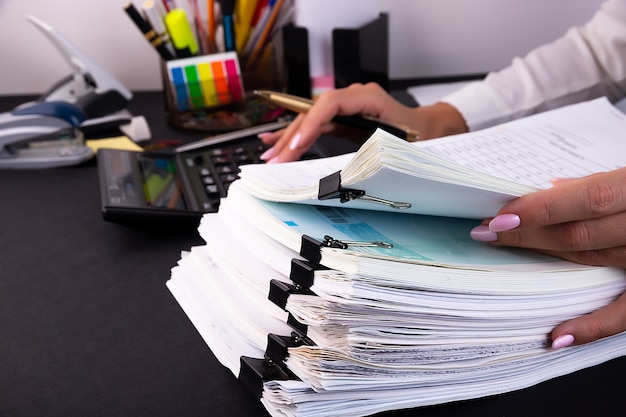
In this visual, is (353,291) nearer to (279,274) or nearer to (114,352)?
(279,274)

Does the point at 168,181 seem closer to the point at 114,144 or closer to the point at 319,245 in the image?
the point at 114,144

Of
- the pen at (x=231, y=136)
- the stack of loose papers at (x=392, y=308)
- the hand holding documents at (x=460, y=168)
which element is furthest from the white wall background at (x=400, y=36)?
the stack of loose papers at (x=392, y=308)

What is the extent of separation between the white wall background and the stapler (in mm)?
144

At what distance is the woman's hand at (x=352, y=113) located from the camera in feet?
2.61

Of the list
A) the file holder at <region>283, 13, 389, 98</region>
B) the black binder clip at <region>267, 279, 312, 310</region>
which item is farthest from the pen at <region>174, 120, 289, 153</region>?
the black binder clip at <region>267, 279, 312, 310</region>

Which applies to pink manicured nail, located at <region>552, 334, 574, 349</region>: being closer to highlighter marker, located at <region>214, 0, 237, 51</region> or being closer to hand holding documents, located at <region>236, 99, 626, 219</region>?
hand holding documents, located at <region>236, 99, 626, 219</region>

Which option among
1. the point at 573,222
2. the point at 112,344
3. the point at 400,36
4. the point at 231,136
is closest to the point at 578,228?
the point at 573,222

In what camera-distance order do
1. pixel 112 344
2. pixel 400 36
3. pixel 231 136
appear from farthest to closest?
pixel 400 36
pixel 231 136
pixel 112 344

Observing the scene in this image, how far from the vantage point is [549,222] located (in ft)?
1.52

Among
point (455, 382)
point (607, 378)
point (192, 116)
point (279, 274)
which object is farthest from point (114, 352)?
point (192, 116)

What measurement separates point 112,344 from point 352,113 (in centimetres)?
44

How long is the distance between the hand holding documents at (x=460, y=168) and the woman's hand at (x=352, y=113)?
197 mm

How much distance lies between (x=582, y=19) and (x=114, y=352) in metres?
1.10

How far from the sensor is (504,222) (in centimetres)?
46
